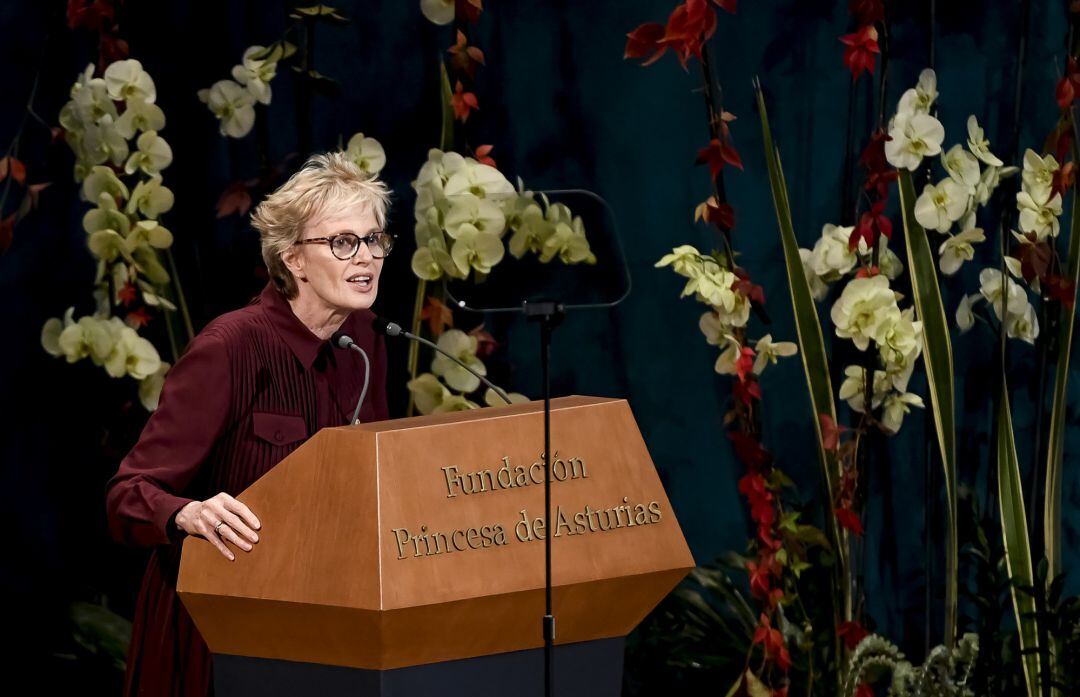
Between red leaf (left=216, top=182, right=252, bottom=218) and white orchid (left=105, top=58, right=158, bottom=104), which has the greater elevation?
white orchid (left=105, top=58, right=158, bottom=104)

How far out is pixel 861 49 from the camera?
323 cm

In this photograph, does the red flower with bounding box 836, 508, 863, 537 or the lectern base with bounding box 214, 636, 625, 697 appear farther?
the red flower with bounding box 836, 508, 863, 537

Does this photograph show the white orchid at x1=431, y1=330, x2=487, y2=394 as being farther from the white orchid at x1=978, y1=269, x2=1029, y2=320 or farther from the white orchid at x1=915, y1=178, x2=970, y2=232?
the white orchid at x1=978, y1=269, x2=1029, y2=320

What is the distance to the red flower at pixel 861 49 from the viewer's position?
321 centimetres

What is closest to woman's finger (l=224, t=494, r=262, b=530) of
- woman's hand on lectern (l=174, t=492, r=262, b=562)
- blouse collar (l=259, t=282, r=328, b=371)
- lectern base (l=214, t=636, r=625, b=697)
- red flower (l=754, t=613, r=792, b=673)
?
woman's hand on lectern (l=174, t=492, r=262, b=562)

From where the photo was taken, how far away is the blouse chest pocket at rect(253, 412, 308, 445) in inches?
95.4

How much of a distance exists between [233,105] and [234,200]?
0.27 m

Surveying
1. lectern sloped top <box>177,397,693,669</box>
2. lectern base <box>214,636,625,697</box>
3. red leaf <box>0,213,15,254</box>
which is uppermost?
red leaf <box>0,213,15,254</box>

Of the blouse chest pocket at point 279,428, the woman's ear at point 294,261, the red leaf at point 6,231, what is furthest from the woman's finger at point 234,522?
the red leaf at point 6,231

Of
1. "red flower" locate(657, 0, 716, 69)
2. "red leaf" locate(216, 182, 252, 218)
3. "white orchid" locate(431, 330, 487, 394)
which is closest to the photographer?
"red flower" locate(657, 0, 716, 69)

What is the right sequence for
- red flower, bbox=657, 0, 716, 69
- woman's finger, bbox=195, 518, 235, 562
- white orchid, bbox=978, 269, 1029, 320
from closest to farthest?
woman's finger, bbox=195, 518, 235, 562
red flower, bbox=657, 0, 716, 69
white orchid, bbox=978, 269, 1029, 320

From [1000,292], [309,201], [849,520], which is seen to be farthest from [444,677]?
[1000,292]

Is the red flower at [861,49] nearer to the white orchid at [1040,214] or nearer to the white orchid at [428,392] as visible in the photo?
the white orchid at [1040,214]

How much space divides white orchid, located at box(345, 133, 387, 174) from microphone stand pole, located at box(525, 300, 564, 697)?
165cm
